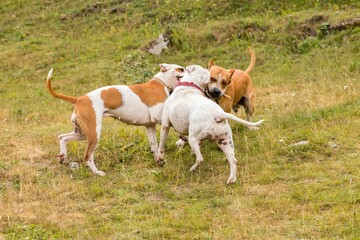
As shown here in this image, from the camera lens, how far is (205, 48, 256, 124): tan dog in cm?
858

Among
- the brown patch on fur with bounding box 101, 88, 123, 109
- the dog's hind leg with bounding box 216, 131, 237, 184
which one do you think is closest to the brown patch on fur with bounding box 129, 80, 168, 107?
the brown patch on fur with bounding box 101, 88, 123, 109

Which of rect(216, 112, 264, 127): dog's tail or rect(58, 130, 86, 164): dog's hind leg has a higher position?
rect(216, 112, 264, 127): dog's tail

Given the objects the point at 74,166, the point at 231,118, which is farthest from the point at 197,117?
the point at 74,166

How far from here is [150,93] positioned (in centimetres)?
855

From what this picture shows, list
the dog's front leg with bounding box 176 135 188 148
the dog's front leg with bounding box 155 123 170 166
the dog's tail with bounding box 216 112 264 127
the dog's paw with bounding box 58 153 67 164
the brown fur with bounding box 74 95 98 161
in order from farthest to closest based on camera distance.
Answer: the dog's front leg with bounding box 176 135 188 148
the dog's paw with bounding box 58 153 67 164
the dog's front leg with bounding box 155 123 170 166
the brown fur with bounding box 74 95 98 161
the dog's tail with bounding box 216 112 264 127

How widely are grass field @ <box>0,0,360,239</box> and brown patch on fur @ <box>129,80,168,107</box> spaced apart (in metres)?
0.75

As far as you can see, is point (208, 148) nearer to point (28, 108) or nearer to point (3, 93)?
point (28, 108)

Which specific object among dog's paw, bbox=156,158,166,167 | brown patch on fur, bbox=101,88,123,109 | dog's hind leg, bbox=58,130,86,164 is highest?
brown patch on fur, bbox=101,88,123,109

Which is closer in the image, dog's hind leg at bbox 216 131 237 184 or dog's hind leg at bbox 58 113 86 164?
dog's hind leg at bbox 216 131 237 184

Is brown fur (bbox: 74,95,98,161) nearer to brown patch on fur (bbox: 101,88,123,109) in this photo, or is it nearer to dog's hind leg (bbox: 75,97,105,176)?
dog's hind leg (bbox: 75,97,105,176)

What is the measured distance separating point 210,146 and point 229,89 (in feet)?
3.04

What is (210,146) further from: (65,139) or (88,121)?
(65,139)

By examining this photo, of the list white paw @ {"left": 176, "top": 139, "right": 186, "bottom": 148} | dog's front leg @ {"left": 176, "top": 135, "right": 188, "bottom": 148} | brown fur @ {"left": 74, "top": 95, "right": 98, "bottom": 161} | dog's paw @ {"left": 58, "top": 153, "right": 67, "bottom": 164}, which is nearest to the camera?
brown fur @ {"left": 74, "top": 95, "right": 98, "bottom": 161}

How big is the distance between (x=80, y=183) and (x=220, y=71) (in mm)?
2556
